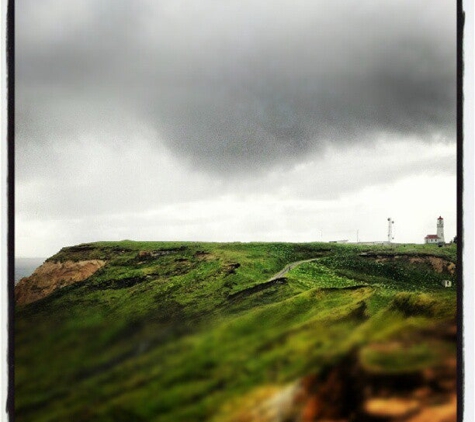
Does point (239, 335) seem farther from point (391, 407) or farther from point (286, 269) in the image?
point (391, 407)

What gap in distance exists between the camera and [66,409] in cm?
172

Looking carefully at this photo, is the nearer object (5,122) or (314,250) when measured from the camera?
(5,122)

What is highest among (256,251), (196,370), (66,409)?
(256,251)

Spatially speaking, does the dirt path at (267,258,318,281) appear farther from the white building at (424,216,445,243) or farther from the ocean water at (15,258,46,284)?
the ocean water at (15,258,46,284)

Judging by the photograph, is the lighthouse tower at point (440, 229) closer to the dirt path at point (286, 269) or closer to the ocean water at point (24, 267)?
the dirt path at point (286, 269)

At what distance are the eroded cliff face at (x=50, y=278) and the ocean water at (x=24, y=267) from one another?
0.06 ft

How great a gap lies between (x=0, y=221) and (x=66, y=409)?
80 cm

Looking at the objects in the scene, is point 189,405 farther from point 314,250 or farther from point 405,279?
point 405,279

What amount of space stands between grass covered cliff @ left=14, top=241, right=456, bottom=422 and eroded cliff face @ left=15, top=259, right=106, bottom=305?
23 mm

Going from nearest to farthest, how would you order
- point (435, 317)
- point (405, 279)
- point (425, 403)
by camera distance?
point (425, 403), point (435, 317), point (405, 279)

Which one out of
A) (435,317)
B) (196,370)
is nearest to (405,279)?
(435,317)

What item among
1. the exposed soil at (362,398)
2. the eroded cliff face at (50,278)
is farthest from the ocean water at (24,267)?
the exposed soil at (362,398)

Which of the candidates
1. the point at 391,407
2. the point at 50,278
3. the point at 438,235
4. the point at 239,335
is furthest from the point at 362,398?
the point at 50,278

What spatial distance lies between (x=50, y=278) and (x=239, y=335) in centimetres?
88
